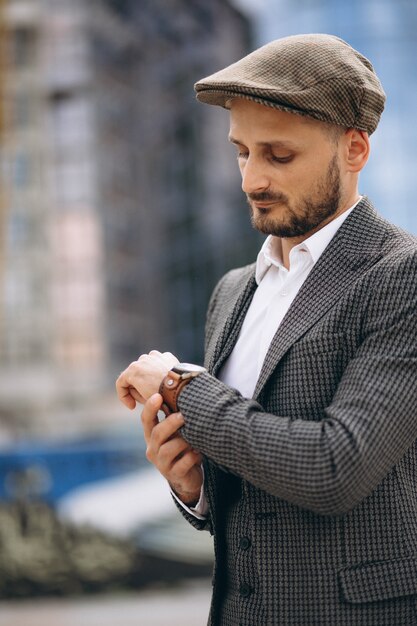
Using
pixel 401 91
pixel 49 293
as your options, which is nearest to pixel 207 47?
pixel 401 91

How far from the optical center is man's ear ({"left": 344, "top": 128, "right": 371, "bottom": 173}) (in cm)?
174

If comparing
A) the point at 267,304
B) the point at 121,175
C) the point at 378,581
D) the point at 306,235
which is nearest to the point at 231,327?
the point at 267,304

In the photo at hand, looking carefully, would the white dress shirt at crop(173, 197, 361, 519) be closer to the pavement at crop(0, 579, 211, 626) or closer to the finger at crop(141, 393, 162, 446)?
the finger at crop(141, 393, 162, 446)

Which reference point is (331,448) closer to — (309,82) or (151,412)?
(151,412)

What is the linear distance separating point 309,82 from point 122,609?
20.1 feet

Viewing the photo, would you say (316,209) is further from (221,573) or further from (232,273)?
(221,573)

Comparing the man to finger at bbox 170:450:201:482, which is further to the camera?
finger at bbox 170:450:201:482

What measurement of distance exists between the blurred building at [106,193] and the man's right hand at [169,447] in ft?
54.4

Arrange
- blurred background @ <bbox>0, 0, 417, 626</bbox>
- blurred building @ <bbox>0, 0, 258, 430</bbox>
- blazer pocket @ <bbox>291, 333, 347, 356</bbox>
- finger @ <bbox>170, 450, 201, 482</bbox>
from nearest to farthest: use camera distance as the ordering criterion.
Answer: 1. blazer pocket @ <bbox>291, 333, 347, 356</bbox>
2. finger @ <bbox>170, 450, 201, 482</bbox>
3. blurred background @ <bbox>0, 0, 417, 626</bbox>
4. blurred building @ <bbox>0, 0, 258, 430</bbox>

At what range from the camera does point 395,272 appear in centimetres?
167

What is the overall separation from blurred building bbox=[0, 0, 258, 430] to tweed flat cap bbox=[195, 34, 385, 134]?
16.7 meters

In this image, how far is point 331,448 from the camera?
1544 mm

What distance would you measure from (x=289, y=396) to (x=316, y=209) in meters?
0.37

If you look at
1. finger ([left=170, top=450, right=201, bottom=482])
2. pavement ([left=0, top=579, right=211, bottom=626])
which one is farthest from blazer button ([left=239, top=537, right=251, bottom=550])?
pavement ([left=0, top=579, right=211, bottom=626])
